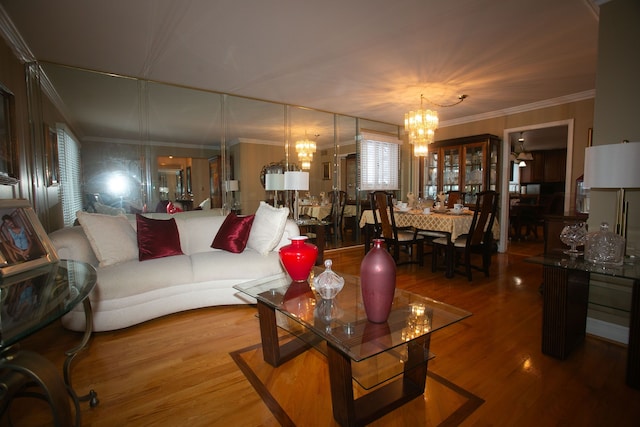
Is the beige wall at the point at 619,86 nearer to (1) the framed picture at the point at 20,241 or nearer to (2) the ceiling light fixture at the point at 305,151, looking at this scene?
(1) the framed picture at the point at 20,241

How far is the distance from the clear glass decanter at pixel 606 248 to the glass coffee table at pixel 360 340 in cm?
118

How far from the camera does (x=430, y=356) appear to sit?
5.01 feet

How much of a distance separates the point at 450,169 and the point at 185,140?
4.68 metres

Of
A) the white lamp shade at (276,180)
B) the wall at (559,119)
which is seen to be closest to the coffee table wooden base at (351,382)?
the white lamp shade at (276,180)

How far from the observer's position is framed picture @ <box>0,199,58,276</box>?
56.6 inches

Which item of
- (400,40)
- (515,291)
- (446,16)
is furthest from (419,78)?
(515,291)

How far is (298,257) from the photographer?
199 centimetres

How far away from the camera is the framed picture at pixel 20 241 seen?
144 cm

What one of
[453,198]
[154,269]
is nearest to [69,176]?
[154,269]

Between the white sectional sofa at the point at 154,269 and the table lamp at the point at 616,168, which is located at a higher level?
the table lamp at the point at 616,168

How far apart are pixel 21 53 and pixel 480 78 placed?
4.98 m

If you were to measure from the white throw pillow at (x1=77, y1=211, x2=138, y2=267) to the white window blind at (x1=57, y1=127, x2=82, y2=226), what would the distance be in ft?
4.48

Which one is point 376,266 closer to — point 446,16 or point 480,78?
point 446,16

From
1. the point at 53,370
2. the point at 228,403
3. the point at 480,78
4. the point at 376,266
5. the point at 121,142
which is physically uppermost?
the point at 480,78
